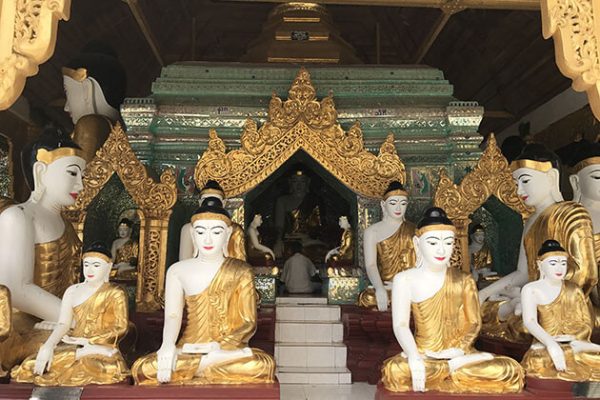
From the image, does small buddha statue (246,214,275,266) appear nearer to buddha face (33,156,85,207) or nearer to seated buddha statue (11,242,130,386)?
buddha face (33,156,85,207)

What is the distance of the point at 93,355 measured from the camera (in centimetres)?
335

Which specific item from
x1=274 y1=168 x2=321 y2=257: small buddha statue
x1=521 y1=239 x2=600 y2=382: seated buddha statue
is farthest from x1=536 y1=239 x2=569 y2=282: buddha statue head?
x1=274 y1=168 x2=321 y2=257: small buddha statue

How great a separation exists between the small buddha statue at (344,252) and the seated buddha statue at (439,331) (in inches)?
98.6

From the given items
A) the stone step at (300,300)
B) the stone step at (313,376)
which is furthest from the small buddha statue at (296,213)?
the stone step at (313,376)

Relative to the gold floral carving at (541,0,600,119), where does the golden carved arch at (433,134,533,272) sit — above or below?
below

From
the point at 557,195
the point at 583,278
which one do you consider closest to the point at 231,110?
the point at 557,195

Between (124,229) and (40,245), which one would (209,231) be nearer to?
(40,245)

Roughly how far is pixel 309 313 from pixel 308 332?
250 mm

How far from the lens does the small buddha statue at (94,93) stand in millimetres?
6168

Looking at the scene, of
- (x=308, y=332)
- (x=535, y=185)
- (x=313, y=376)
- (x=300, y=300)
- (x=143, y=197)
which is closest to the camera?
(x=313, y=376)

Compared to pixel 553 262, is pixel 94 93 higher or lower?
higher

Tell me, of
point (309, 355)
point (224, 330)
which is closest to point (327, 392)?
point (309, 355)

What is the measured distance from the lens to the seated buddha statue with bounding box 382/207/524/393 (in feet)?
10.8

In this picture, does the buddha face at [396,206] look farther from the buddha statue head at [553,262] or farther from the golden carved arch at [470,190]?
the buddha statue head at [553,262]
